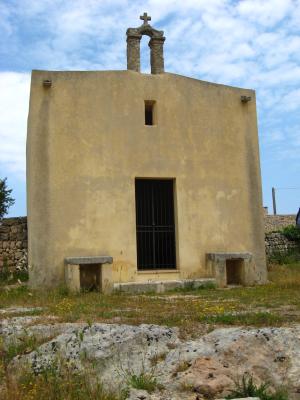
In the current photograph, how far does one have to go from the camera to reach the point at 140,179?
12.8 m

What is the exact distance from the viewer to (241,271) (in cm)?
1317

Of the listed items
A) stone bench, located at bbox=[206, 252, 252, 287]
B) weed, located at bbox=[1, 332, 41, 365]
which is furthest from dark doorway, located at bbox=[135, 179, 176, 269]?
weed, located at bbox=[1, 332, 41, 365]

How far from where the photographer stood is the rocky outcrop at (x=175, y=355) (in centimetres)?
489

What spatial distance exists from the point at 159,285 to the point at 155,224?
5.71ft

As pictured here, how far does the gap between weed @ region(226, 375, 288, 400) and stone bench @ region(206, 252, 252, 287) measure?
25.2ft

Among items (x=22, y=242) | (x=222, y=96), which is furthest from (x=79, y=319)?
(x=222, y=96)

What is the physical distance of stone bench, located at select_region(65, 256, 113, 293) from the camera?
11.3 metres

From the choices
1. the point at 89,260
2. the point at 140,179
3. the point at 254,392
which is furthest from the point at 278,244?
the point at 254,392

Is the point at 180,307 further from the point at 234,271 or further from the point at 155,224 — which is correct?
the point at 234,271

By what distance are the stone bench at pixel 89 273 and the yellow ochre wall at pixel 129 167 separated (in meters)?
0.34

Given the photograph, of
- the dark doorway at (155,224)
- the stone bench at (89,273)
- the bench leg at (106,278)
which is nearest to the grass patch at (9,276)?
the stone bench at (89,273)

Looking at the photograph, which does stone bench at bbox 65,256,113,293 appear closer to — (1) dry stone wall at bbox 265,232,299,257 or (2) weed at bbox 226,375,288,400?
(2) weed at bbox 226,375,288,400

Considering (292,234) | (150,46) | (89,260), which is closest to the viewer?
(89,260)

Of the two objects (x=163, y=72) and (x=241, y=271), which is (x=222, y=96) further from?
(x=241, y=271)
